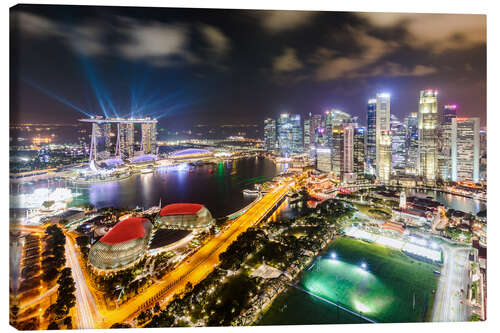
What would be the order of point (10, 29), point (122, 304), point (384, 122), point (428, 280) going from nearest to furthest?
point (10, 29) → point (122, 304) → point (428, 280) → point (384, 122)

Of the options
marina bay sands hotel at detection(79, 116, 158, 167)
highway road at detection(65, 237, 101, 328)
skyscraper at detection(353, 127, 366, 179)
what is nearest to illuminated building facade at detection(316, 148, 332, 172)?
skyscraper at detection(353, 127, 366, 179)

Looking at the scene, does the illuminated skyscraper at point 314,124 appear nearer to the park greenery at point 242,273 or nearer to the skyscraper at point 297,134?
the skyscraper at point 297,134

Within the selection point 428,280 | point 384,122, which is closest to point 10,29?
point 428,280

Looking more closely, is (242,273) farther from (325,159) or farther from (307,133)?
(307,133)

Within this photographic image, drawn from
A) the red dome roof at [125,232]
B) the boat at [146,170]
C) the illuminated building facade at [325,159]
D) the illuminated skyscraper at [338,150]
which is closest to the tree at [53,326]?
the red dome roof at [125,232]

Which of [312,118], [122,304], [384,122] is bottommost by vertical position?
[122,304]

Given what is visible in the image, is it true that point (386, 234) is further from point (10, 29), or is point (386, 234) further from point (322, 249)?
point (10, 29)

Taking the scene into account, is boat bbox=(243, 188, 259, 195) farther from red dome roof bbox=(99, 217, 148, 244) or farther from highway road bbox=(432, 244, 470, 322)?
highway road bbox=(432, 244, 470, 322)
